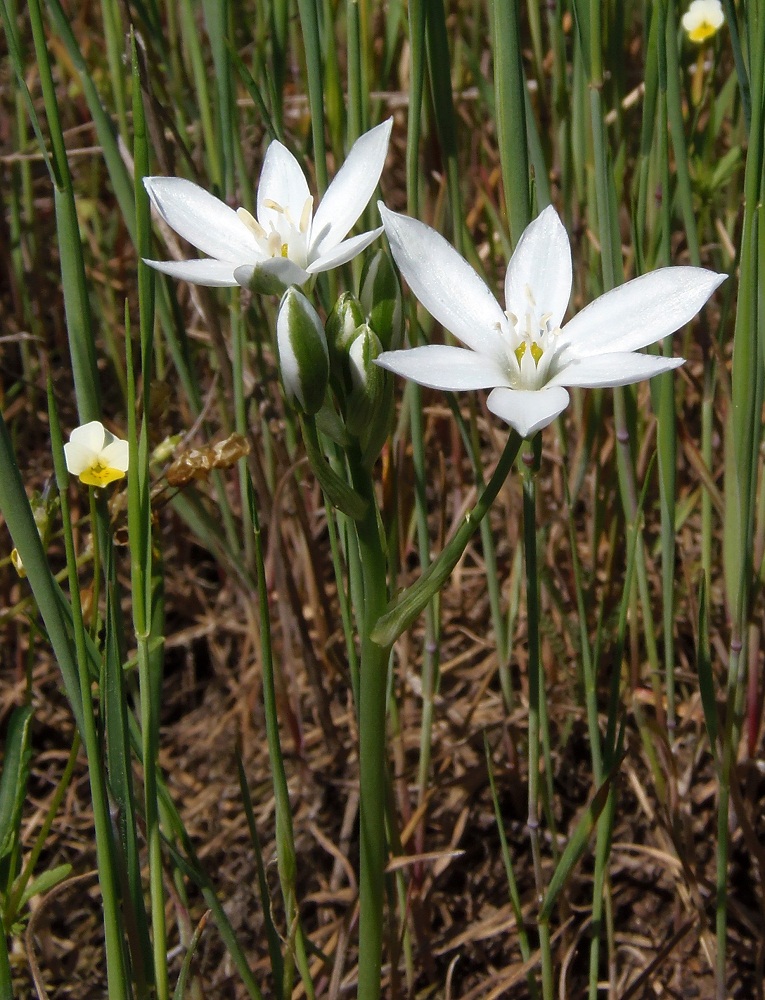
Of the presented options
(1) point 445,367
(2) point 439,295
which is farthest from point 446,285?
(1) point 445,367

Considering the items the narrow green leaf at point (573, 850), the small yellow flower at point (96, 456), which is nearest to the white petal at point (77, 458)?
the small yellow flower at point (96, 456)

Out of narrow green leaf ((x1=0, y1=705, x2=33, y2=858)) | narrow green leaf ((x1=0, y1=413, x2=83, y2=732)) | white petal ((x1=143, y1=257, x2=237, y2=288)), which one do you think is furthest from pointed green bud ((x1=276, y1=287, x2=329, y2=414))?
narrow green leaf ((x1=0, y1=705, x2=33, y2=858))

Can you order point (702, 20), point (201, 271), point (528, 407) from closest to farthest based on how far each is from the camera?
point (528, 407), point (201, 271), point (702, 20)

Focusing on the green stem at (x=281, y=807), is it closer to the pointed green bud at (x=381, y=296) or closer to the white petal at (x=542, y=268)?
the pointed green bud at (x=381, y=296)

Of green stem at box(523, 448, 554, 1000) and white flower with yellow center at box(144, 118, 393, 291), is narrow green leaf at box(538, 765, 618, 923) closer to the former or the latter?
green stem at box(523, 448, 554, 1000)

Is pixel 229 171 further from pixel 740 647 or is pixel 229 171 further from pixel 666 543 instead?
pixel 740 647

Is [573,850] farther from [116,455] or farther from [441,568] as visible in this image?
[116,455]
